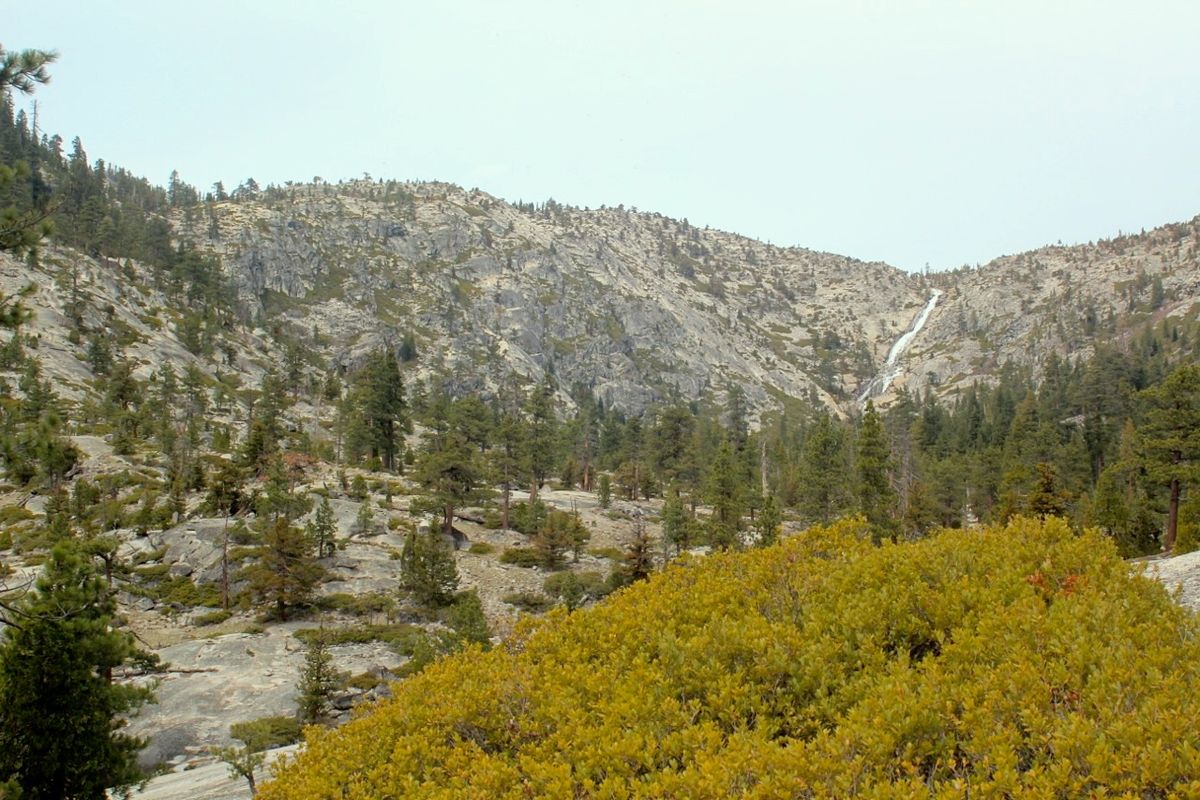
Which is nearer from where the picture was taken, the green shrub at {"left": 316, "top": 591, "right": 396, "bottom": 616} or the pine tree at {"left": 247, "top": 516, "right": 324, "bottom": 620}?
the pine tree at {"left": 247, "top": 516, "right": 324, "bottom": 620}

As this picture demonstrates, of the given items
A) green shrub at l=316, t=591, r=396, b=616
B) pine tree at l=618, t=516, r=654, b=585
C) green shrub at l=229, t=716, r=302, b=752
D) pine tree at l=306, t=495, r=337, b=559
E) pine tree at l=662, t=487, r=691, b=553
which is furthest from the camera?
pine tree at l=662, t=487, r=691, b=553

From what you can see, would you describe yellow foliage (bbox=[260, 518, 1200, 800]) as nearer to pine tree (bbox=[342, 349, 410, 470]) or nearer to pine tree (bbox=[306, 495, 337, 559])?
pine tree (bbox=[306, 495, 337, 559])

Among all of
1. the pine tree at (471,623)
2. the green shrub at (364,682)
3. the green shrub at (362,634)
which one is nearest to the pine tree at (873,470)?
the pine tree at (471,623)

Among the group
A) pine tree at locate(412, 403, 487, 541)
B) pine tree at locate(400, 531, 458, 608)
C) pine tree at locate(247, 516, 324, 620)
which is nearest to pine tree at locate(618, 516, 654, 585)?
pine tree at locate(400, 531, 458, 608)

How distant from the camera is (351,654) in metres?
35.0

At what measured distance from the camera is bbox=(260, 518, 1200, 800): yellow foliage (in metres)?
5.08

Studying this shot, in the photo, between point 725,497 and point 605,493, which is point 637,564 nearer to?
point 725,497

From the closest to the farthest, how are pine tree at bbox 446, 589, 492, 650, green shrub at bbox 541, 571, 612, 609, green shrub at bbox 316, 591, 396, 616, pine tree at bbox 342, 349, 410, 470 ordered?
pine tree at bbox 446, 589, 492, 650 < green shrub at bbox 316, 591, 396, 616 < green shrub at bbox 541, 571, 612, 609 < pine tree at bbox 342, 349, 410, 470

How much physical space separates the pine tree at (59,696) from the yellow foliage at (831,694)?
10114mm

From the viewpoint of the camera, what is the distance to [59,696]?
1495 centimetres

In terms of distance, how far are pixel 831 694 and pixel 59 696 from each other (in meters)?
16.4

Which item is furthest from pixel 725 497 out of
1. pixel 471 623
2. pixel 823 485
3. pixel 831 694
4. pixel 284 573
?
pixel 831 694

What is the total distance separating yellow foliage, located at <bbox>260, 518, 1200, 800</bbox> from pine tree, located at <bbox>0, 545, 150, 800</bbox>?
10114 mm

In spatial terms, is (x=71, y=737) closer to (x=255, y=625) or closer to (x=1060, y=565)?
(x=1060, y=565)
